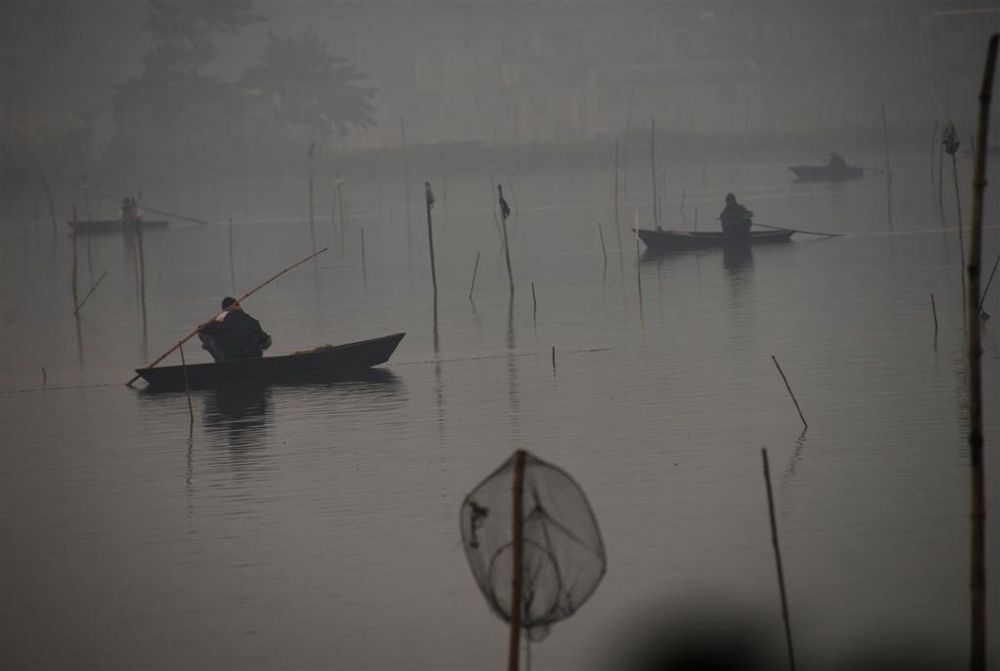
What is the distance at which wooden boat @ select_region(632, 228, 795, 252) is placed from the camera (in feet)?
109

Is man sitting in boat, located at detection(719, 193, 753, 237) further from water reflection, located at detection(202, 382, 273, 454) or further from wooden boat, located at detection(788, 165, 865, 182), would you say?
wooden boat, located at detection(788, 165, 865, 182)

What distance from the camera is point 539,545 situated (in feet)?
23.1

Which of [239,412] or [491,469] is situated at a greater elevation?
[239,412]

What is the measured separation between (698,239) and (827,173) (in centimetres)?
2917

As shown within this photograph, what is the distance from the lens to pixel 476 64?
369 ft

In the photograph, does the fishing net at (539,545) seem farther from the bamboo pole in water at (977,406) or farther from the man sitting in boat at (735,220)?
the man sitting in boat at (735,220)

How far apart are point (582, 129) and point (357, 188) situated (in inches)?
671

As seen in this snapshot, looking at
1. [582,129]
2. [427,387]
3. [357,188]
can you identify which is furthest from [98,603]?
[582,129]

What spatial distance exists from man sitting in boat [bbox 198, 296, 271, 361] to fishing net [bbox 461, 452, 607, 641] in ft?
35.8

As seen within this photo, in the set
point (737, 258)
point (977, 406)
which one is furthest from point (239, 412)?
point (737, 258)

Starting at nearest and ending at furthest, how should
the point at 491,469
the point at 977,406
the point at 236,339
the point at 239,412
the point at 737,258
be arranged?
1. the point at 977,406
2. the point at 491,469
3. the point at 239,412
4. the point at 236,339
5. the point at 737,258

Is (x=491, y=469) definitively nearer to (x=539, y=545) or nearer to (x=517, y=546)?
(x=539, y=545)

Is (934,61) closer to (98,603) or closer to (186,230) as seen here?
(186,230)

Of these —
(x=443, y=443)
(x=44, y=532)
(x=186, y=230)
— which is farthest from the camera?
(x=186, y=230)
